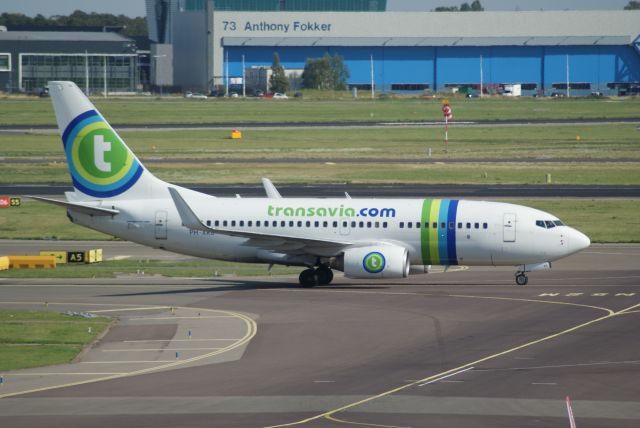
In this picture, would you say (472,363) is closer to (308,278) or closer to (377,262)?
(377,262)

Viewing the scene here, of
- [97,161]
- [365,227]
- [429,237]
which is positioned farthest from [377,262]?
[97,161]

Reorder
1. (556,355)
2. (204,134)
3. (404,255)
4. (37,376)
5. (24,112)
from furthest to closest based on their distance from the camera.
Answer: (24,112)
(204,134)
(404,255)
(556,355)
(37,376)

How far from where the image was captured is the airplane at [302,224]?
169 feet

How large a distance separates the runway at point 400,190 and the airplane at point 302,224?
1214 inches

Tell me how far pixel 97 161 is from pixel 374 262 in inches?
541

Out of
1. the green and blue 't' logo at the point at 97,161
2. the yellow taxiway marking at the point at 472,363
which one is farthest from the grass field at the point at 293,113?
the yellow taxiway marking at the point at 472,363

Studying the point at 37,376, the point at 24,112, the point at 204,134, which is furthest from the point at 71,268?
the point at 24,112

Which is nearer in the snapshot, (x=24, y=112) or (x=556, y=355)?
(x=556, y=355)

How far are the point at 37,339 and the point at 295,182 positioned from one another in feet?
182

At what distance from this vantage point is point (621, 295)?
4884 centimetres

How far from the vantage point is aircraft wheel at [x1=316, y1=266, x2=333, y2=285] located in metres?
53.0

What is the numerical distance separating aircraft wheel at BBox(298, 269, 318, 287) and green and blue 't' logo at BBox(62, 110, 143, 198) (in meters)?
8.97

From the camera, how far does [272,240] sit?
51.9m

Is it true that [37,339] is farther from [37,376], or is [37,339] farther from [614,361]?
[614,361]
